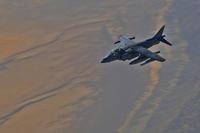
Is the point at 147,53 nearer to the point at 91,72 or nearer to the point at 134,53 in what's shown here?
the point at 134,53

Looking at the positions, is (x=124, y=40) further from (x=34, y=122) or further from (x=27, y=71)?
(x=27, y=71)

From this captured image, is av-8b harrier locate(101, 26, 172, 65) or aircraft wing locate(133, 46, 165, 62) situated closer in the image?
aircraft wing locate(133, 46, 165, 62)

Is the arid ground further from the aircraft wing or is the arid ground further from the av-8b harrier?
the aircraft wing

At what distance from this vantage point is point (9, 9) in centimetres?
10900

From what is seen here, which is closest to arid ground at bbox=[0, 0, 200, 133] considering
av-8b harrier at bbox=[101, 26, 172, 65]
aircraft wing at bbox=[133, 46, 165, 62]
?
av-8b harrier at bbox=[101, 26, 172, 65]

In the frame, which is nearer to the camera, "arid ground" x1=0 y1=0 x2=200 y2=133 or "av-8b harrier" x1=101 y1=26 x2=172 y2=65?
"av-8b harrier" x1=101 y1=26 x2=172 y2=65

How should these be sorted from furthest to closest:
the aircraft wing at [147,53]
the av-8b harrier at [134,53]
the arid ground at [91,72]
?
1. the arid ground at [91,72]
2. the av-8b harrier at [134,53]
3. the aircraft wing at [147,53]

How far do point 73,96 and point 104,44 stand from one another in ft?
41.9

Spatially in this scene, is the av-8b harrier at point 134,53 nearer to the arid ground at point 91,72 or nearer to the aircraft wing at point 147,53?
the aircraft wing at point 147,53

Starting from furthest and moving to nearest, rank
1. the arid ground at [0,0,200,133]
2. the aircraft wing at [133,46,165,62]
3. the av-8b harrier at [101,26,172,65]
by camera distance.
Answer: the arid ground at [0,0,200,133], the av-8b harrier at [101,26,172,65], the aircraft wing at [133,46,165,62]

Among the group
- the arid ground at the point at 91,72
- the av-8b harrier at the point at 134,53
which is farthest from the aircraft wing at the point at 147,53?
the arid ground at the point at 91,72

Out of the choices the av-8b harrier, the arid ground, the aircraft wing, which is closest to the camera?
the aircraft wing

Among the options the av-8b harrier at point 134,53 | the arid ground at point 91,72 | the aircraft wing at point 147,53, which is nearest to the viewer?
the aircraft wing at point 147,53

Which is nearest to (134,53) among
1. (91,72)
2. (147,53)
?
(147,53)
